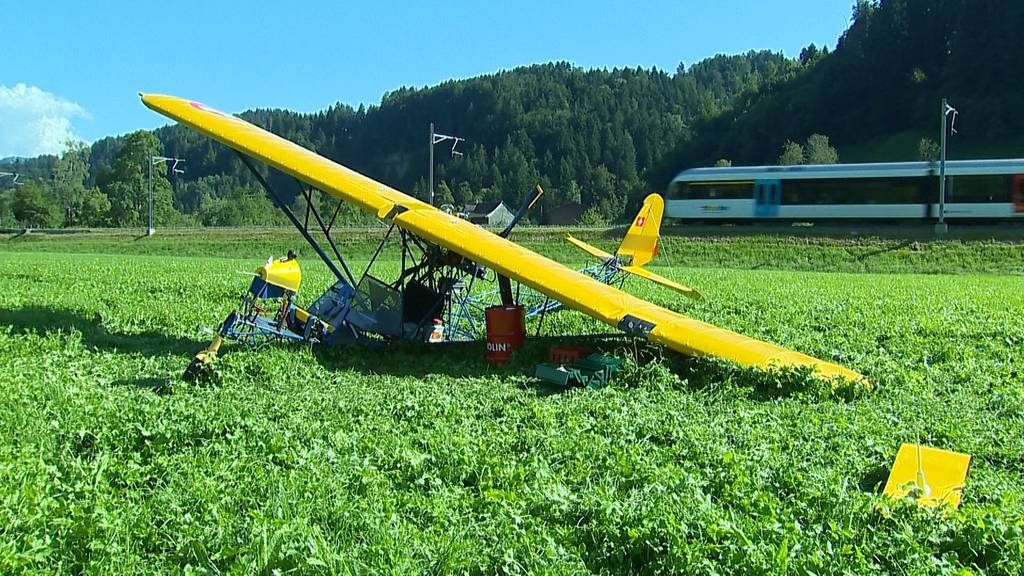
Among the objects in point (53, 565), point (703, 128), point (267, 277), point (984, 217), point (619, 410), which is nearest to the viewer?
point (53, 565)

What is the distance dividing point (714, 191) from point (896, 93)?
3012 inches

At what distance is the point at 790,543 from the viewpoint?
4.29 m

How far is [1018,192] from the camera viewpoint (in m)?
39.7

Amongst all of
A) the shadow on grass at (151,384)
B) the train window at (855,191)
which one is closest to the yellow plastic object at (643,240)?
the shadow on grass at (151,384)

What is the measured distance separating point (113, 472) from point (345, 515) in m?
2.04

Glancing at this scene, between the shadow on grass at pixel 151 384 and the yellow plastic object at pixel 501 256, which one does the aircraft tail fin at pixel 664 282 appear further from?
the shadow on grass at pixel 151 384

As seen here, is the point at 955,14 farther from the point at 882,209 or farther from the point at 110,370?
the point at 110,370

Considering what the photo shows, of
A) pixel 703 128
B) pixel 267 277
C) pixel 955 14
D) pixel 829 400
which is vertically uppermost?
pixel 955 14

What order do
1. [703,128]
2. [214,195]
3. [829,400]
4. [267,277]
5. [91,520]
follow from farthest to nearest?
[214,195], [703,128], [267,277], [829,400], [91,520]

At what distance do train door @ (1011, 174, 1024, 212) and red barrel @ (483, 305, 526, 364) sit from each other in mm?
39118

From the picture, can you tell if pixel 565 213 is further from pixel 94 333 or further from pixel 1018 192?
pixel 94 333

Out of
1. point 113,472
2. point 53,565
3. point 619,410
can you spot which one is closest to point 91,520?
point 53,565

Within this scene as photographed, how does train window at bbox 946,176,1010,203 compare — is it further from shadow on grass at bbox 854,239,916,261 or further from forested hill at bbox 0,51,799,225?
forested hill at bbox 0,51,799,225

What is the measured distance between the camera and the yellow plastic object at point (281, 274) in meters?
10.9
